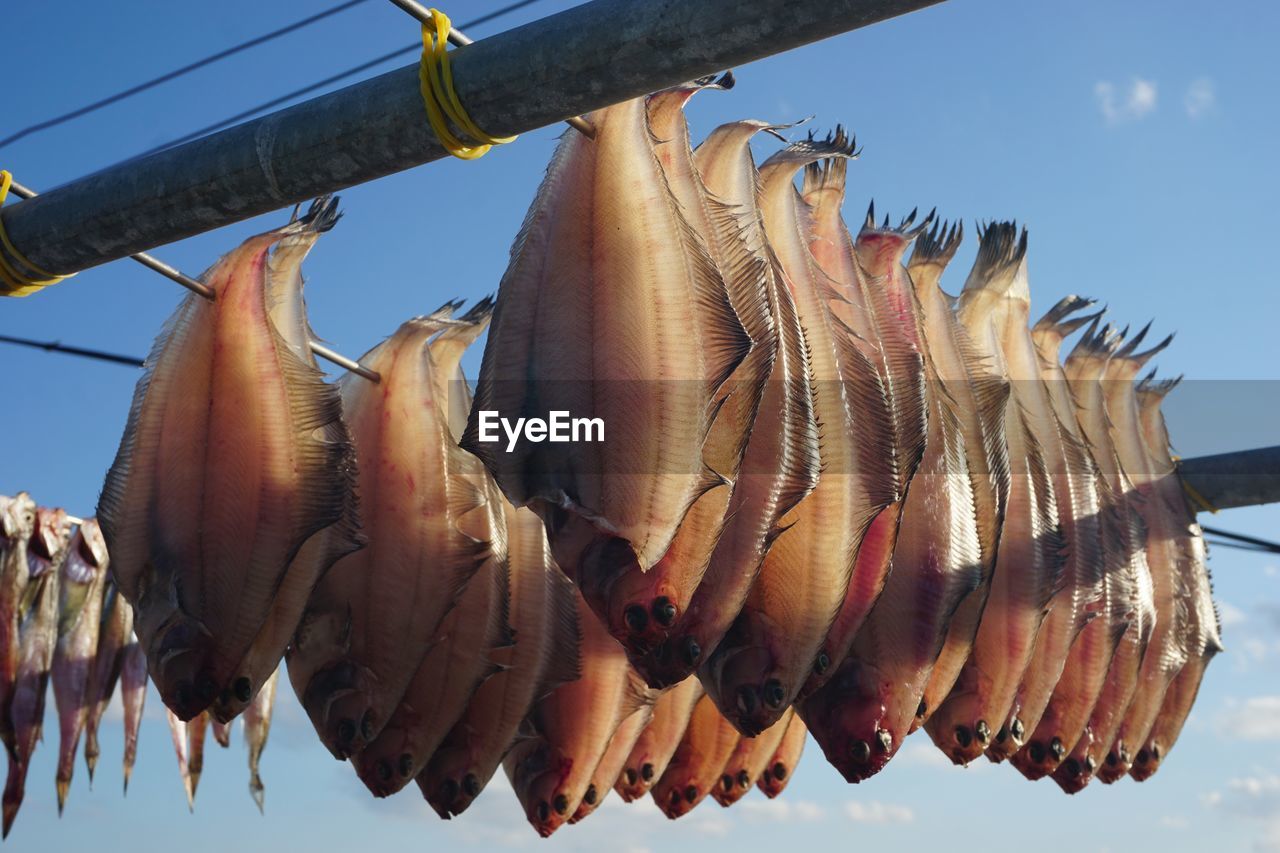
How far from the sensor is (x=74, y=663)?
20.4 ft

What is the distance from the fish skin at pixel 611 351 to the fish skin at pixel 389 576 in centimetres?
98

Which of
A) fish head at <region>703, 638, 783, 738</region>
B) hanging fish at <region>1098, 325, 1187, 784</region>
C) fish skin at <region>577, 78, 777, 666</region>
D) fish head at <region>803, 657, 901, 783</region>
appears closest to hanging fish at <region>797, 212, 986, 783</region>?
fish head at <region>803, 657, 901, 783</region>

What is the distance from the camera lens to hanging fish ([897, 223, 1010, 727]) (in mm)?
4828

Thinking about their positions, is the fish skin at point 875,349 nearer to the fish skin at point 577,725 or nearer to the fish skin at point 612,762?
the fish skin at point 577,725

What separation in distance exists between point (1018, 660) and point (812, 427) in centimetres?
192

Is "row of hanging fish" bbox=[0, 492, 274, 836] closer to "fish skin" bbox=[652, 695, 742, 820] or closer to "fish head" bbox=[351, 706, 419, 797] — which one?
"fish head" bbox=[351, 706, 419, 797]

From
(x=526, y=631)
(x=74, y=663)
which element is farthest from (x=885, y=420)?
(x=74, y=663)

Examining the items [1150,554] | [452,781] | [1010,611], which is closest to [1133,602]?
[1150,554]

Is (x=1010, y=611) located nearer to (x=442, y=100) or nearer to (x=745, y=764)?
(x=745, y=764)

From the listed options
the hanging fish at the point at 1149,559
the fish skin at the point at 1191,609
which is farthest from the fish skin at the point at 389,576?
the fish skin at the point at 1191,609

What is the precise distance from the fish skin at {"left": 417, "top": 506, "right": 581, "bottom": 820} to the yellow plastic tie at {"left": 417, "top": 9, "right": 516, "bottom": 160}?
2096 millimetres

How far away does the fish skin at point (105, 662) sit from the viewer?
249 inches

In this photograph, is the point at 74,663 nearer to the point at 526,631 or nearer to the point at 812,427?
the point at 526,631

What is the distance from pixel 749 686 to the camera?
163 inches
